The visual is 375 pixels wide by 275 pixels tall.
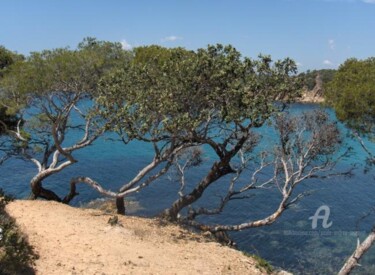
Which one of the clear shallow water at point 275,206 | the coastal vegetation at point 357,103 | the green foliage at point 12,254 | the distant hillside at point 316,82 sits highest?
the distant hillside at point 316,82

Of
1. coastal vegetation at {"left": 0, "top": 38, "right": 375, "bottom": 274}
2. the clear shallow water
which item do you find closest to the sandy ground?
coastal vegetation at {"left": 0, "top": 38, "right": 375, "bottom": 274}

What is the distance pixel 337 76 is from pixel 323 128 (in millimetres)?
3604

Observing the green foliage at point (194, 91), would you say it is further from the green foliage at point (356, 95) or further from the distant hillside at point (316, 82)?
the distant hillside at point (316, 82)

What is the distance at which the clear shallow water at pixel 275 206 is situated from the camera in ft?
97.1

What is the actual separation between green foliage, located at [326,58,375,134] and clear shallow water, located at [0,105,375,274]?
4.65m

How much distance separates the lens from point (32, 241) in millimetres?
18094

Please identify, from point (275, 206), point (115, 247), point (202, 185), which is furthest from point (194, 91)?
point (275, 206)

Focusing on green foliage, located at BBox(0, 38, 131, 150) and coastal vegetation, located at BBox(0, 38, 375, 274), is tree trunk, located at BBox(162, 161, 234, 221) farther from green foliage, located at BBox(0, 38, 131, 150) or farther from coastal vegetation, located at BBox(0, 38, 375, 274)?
green foliage, located at BBox(0, 38, 131, 150)

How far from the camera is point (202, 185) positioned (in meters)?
25.9

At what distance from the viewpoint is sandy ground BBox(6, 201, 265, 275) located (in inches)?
659

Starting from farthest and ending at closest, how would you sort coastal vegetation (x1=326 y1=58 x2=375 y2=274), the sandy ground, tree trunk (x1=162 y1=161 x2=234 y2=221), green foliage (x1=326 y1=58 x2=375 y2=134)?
tree trunk (x1=162 y1=161 x2=234 y2=221) < green foliage (x1=326 y1=58 x2=375 y2=134) < coastal vegetation (x1=326 y1=58 x2=375 y2=274) < the sandy ground

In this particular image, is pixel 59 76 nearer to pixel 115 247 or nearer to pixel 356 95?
pixel 115 247

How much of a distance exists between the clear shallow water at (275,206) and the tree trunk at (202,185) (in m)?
6.53

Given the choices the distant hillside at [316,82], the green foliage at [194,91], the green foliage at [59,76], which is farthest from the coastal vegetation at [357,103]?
the distant hillside at [316,82]
